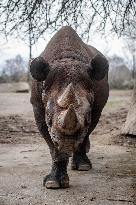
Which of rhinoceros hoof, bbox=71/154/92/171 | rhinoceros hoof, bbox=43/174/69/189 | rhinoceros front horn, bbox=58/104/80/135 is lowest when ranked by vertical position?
rhinoceros hoof, bbox=71/154/92/171

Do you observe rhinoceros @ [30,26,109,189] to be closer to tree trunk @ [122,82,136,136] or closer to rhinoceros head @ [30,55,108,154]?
rhinoceros head @ [30,55,108,154]

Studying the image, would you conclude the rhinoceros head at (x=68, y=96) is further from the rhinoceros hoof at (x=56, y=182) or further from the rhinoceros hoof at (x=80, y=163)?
the rhinoceros hoof at (x=80, y=163)

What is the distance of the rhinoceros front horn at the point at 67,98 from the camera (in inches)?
187

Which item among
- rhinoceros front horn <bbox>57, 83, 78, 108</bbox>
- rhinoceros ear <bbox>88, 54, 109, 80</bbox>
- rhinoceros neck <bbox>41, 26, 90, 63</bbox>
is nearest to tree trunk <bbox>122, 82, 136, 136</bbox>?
rhinoceros neck <bbox>41, 26, 90, 63</bbox>

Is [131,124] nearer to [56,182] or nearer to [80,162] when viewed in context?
[80,162]

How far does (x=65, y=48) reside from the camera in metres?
6.26

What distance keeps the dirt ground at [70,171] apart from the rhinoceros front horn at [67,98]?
3.85ft

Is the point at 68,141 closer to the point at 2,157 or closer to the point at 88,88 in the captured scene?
the point at 88,88

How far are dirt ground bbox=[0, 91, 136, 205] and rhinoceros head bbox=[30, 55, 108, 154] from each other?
0.87 meters

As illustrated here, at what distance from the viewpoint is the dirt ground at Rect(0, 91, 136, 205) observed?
18.3 ft

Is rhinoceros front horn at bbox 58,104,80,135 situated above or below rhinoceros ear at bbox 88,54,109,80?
below

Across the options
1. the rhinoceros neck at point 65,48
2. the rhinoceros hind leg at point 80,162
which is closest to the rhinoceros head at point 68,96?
the rhinoceros neck at point 65,48

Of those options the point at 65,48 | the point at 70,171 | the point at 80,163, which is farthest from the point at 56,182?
the point at 65,48

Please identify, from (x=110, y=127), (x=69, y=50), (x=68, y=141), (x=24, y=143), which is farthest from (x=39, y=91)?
(x=110, y=127)
